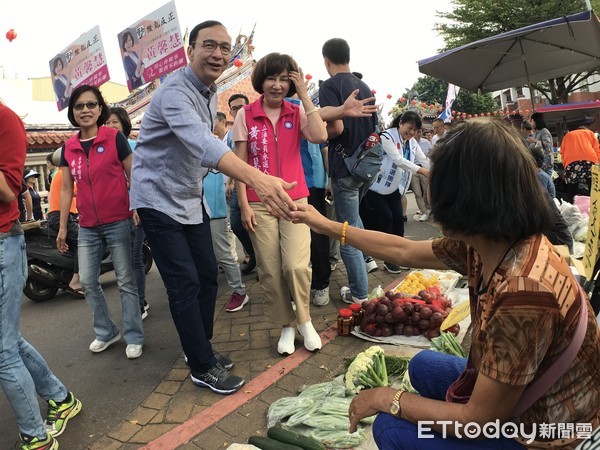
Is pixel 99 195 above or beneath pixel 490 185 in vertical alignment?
above

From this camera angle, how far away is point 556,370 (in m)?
1.16

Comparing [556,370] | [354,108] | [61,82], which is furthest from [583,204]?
[61,82]

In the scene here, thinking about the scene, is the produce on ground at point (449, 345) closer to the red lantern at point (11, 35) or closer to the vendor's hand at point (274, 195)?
the vendor's hand at point (274, 195)

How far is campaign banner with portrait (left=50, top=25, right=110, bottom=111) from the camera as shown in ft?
32.8

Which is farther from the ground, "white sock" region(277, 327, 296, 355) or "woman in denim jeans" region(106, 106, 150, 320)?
"woman in denim jeans" region(106, 106, 150, 320)

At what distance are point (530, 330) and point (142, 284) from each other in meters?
3.70

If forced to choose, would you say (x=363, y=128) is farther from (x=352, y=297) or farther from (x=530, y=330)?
(x=530, y=330)

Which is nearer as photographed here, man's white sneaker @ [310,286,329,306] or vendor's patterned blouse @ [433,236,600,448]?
vendor's patterned blouse @ [433,236,600,448]

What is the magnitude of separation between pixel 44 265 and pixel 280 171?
3.90 meters

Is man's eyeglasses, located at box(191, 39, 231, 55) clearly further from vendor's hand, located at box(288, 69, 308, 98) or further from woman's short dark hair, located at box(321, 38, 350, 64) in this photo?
woman's short dark hair, located at box(321, 38, 350, 64)

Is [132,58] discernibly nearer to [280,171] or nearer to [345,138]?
[345,138]

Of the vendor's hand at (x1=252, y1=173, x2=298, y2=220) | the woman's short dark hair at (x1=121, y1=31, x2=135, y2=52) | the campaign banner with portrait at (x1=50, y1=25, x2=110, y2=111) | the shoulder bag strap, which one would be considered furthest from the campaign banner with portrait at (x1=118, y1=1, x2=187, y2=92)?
the shoulder bag strap

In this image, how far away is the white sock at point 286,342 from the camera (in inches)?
127

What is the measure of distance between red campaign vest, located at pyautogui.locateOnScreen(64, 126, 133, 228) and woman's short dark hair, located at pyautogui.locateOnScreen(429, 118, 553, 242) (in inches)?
106
